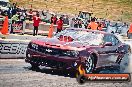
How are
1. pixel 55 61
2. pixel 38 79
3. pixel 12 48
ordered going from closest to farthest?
pixel 38 79 < pixel 55 61 < pixel 12 48

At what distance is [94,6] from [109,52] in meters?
63.7

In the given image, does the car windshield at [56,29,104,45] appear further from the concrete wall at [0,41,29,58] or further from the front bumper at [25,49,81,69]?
the concrete wall at [0,41,29,58]

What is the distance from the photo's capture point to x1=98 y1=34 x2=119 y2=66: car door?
37.0ft

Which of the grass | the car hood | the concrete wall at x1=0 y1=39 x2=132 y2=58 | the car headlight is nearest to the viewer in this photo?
the car hood

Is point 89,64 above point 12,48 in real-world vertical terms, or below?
above

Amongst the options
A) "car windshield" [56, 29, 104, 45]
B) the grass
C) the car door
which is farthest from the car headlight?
the grass

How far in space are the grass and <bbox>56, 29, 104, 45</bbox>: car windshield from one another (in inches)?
2134

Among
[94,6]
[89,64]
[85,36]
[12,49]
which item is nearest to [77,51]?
[89,64]

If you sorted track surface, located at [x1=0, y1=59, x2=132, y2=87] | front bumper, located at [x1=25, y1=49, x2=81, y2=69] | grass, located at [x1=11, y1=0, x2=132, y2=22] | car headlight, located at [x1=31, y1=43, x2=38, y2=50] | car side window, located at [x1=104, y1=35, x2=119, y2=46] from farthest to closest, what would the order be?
grass, located at [x1=11, y1=0, x2=132, y2=22] < car side window, located at [x1=104, y1=35, x2=119, y2=46] < car headlight, located at [x1=31, y1=43, x2=38, y2=50] < front bumper, located at [x1=25, y1=49, x2=81, y2=69] < track surface, located at [x1=0, y1=59, x2=132, y2=87]

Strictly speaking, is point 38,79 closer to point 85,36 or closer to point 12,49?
point 85,36

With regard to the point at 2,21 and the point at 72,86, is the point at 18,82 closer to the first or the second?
the point at 72,86

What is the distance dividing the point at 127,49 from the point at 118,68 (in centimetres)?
84

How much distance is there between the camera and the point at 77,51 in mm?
10312

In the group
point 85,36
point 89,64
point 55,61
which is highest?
point 85,36
